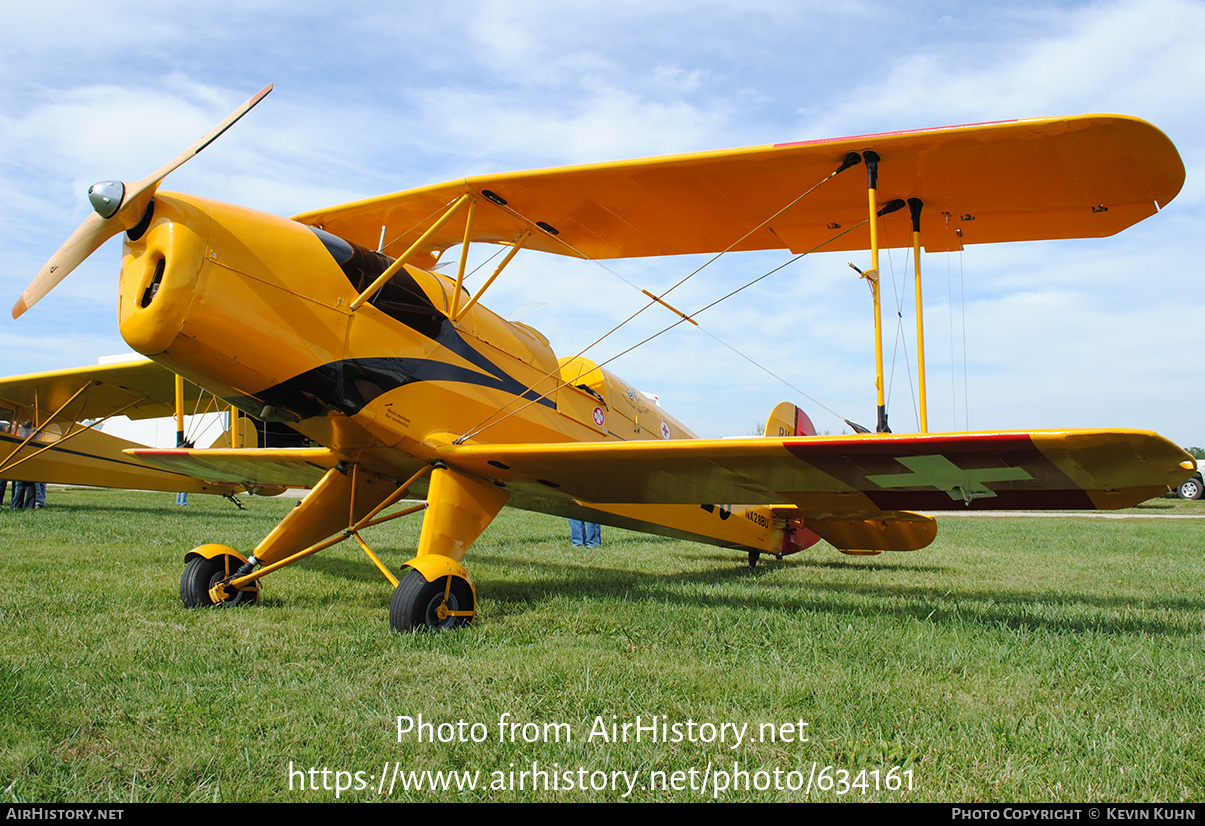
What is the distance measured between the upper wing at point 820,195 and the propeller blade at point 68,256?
189 cm

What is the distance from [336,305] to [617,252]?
8.19ft

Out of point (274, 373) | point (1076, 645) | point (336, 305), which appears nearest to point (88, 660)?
point (274, 373)

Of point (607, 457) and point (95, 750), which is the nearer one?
point (95, 750)

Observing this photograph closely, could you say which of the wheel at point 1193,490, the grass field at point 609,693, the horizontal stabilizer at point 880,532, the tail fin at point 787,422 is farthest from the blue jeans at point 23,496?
the wheel at point 1193,490

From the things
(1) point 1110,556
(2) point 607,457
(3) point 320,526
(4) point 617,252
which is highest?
(4) point 617,252

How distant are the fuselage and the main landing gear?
319mm

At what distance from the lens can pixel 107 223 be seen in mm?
4102

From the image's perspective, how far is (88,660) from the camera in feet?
10.9

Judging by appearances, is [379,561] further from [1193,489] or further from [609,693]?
[1193,489]

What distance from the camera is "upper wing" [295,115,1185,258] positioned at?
4363 millimetres

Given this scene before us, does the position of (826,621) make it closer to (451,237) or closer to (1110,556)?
(451,237)

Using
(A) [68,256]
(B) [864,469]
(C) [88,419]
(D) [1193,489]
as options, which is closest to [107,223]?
(A) [68,256]

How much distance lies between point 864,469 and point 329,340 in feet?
11.0

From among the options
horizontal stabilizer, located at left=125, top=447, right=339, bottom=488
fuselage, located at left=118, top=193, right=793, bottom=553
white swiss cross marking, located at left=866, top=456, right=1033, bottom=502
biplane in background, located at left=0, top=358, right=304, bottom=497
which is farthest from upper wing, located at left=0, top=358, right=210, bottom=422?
white swiss cross marking, located at left=866, top=456, right=1033, bottom=502
